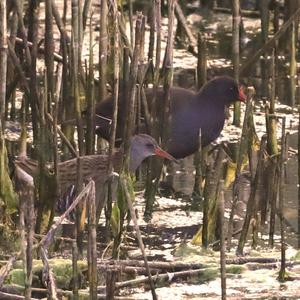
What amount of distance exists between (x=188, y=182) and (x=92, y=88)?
135 centimetres

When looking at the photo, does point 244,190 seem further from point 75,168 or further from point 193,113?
point 75,168

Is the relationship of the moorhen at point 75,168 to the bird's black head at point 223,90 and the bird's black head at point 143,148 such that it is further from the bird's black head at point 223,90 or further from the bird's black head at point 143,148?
the bird's black head at point 223,90

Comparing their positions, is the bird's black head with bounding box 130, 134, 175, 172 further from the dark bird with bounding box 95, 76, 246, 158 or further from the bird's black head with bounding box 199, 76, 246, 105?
the bird's black head with bounding box 199, 76, 246, 105

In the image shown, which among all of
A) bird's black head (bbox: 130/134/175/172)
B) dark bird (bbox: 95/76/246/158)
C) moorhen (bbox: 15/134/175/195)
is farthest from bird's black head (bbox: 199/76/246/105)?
moorhen (bbox: 15/134/175/195)

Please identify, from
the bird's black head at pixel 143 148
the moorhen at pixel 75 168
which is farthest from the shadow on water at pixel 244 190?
the moorhen at pixel 75 168

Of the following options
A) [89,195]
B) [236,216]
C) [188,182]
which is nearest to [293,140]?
[188,182]

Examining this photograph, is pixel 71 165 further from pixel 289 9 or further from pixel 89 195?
pixel 289 9

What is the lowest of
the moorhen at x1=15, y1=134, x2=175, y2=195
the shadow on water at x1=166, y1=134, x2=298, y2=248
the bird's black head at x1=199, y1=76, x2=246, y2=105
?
the shadow on water at x1=166, y1=134, x2=298, y2=248

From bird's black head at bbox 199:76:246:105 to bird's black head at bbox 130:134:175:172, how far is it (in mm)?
1093

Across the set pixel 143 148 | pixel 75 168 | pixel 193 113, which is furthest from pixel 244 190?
pixel 75 168

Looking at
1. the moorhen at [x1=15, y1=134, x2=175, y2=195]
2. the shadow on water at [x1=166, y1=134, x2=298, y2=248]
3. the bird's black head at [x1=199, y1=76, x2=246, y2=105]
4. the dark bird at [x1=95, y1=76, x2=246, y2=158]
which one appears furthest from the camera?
the bird's black head at [x1=199, y1=76, x2=246, y2=105]

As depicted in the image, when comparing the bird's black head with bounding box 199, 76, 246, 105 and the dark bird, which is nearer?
the dark bird

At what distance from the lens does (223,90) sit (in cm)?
816

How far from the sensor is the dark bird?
7.62 metres
